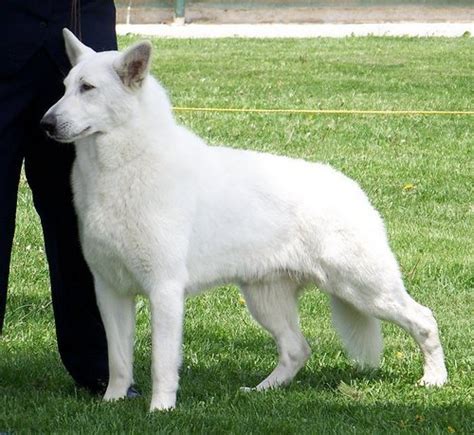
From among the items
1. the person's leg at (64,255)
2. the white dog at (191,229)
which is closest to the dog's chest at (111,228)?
the white dog at (191,229)

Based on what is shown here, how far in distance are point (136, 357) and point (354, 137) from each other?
635cm

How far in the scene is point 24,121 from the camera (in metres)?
5.27

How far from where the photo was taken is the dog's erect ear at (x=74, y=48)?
496 centimetres

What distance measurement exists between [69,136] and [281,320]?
156 cm

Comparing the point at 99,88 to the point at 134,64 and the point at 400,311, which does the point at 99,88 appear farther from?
the point at 400,311

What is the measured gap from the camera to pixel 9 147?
5.25 metres

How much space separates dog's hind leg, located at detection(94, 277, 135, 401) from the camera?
5.27 metres

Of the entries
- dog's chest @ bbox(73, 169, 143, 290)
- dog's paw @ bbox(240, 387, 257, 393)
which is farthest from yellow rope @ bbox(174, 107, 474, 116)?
dog's chest @ bbox(73, 169, 143, 290)

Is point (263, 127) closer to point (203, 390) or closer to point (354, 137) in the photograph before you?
point (354, 137)

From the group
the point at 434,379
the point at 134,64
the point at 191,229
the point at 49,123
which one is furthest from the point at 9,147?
the point at 434,379

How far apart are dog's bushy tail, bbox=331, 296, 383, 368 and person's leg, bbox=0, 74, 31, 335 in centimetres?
154

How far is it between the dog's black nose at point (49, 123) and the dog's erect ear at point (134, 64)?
0.34m

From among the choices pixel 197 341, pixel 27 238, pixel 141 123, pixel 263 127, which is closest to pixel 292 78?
pixel 263 127

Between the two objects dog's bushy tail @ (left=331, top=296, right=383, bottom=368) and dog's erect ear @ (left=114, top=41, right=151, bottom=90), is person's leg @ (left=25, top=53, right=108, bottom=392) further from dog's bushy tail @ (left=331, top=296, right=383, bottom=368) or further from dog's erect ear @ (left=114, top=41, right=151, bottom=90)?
dog's bushy tail @ (left=331, top=296, right=383, bottom=368)
